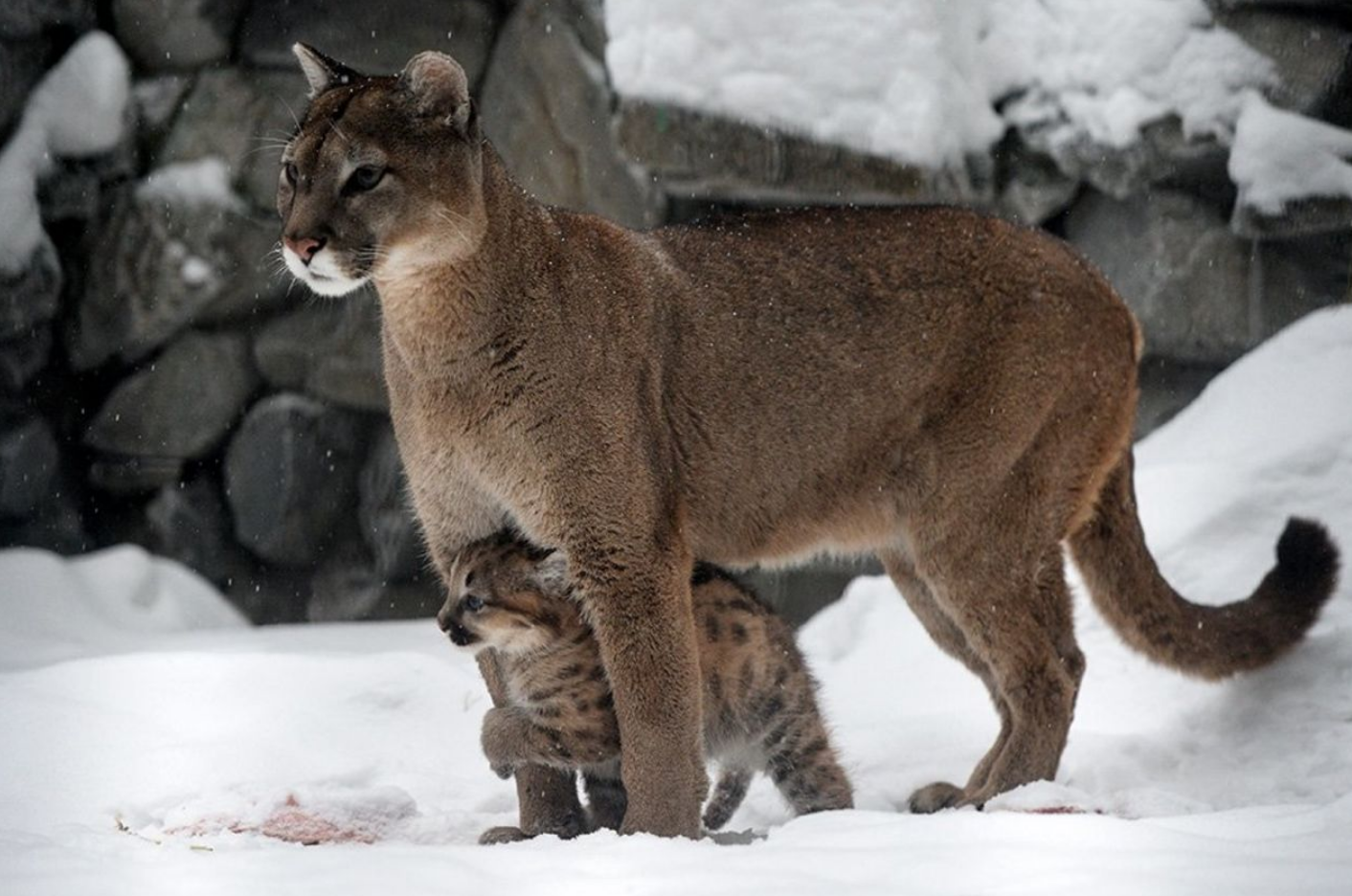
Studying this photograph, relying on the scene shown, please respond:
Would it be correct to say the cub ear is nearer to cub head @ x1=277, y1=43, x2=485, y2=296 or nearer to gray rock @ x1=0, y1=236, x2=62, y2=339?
cub head @ x1=277, y1=43, x2=485, y2=296

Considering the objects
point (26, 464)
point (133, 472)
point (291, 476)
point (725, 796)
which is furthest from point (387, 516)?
point (725, 796)

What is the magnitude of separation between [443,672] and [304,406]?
9.86 ft

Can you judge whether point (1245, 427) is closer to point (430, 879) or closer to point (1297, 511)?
point (1297, 511)

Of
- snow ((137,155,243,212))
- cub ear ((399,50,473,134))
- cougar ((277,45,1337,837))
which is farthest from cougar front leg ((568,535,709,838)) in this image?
snow ((137,155,243,212))

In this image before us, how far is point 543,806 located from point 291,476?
4.75 meters

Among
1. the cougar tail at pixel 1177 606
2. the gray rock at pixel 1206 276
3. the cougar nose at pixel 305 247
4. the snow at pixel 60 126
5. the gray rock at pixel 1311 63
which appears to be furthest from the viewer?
the snow at pixel 60 126

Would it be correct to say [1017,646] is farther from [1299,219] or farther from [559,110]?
[559,110]

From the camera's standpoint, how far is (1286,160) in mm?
7469

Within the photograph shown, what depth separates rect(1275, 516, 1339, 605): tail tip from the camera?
5.60m

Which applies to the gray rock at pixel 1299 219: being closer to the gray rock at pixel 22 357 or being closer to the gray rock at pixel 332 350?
the gray rock at pixel 332 350

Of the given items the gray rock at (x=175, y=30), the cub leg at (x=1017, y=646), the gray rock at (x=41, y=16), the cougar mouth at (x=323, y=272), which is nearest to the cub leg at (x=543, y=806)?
the cub leg at (x=1017, y=646)

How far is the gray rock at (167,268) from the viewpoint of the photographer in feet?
30.1

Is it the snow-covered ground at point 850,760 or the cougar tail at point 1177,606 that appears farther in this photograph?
the cougar tail at point 1177,606

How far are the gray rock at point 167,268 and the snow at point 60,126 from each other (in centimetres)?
35
